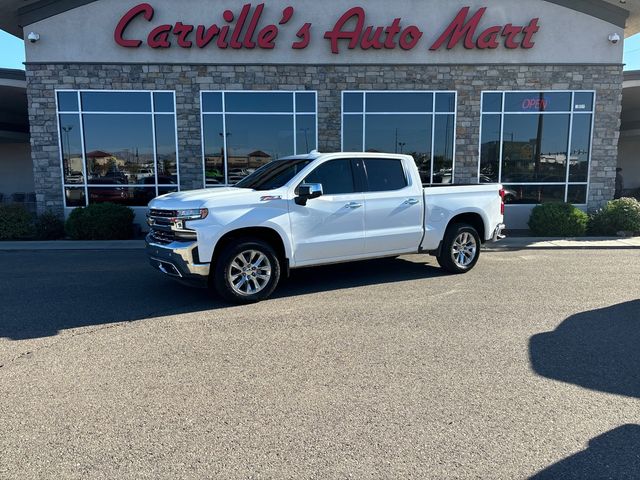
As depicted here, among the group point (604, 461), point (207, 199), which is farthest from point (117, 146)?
point (604, 461)

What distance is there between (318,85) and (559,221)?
25.1 ft

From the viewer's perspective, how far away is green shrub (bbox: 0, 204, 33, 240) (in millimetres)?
12398

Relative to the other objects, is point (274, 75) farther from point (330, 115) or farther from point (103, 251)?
point (103, 251)

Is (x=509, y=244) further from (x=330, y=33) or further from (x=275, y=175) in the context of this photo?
(x=330, y=33)

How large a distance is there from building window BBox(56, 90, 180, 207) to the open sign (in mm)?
10409

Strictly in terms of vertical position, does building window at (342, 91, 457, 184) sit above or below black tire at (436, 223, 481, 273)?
above

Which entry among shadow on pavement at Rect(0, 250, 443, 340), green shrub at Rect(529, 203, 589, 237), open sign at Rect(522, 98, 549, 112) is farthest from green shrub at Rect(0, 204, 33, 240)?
open sign at Rect(522, 98, 549, 112)

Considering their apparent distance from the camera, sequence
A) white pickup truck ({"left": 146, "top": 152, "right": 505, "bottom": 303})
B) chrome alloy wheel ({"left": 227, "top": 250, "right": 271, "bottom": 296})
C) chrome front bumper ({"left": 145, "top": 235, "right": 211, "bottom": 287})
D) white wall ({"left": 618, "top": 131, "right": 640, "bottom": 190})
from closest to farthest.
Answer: chrome front bumper ({"left": 145, "top": 235, "right": 211, "bottom": 287}), white pickup truck ({"left": 146, "top": 152, "right": 505, "bottom": 303}), chrome alloy wheel ({"left": 227, "top": 250, "right": 271, "bottom": 296}), white wall ({"left": 618, "top": 131, "right": 640, "bottom": 190})

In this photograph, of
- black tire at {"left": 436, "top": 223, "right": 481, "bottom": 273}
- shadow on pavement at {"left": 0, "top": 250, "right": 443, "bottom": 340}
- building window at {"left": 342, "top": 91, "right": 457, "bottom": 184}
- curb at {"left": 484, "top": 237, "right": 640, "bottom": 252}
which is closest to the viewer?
shadow on pavement at {"left": 0, "top": 250, "right": 443, "bottom": 340}

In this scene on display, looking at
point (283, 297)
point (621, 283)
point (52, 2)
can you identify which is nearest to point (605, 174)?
point (621, 283)

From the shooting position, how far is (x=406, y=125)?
46.5 feet

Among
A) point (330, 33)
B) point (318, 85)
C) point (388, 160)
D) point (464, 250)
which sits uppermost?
point (330, 33)

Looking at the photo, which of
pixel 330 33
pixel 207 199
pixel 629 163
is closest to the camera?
pixel 207 199

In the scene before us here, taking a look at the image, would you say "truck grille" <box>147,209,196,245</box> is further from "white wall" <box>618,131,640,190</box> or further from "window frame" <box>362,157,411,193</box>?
"white wall" <box>618,131,640,190</box>
